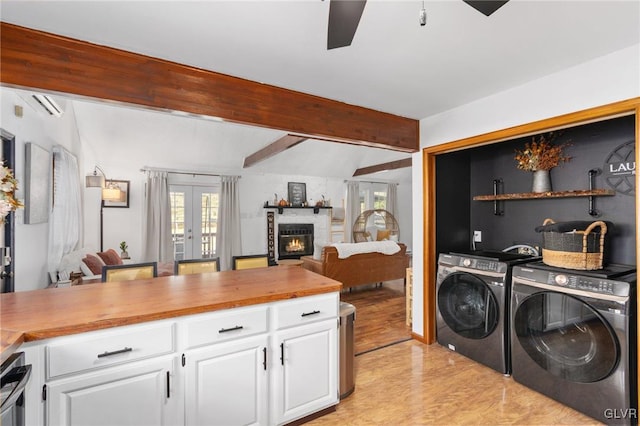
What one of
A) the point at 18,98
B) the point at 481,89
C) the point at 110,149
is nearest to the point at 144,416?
the point at 18,98

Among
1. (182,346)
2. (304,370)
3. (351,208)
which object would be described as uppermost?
(351,208)

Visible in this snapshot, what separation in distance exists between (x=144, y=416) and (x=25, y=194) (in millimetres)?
2410

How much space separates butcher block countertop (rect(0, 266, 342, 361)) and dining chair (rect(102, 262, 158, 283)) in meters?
0.45

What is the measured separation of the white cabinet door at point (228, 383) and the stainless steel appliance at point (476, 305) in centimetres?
197

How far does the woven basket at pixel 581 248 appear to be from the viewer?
6.95ft

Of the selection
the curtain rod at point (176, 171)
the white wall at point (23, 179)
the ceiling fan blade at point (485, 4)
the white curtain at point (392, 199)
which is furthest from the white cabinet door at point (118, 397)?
the white curtain at point (392, 199)

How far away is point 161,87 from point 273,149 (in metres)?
3.68

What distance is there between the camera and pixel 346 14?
112cm

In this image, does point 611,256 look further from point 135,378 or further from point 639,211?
point 135,378

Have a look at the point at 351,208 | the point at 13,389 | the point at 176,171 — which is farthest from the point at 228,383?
the point at 351,208

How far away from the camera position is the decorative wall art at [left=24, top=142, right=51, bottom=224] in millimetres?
2672

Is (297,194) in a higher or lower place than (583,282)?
higher

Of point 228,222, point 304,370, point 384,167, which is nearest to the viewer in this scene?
Result: point 304,370

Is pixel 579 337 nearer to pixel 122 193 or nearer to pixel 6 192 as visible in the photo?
pixel 6 192
